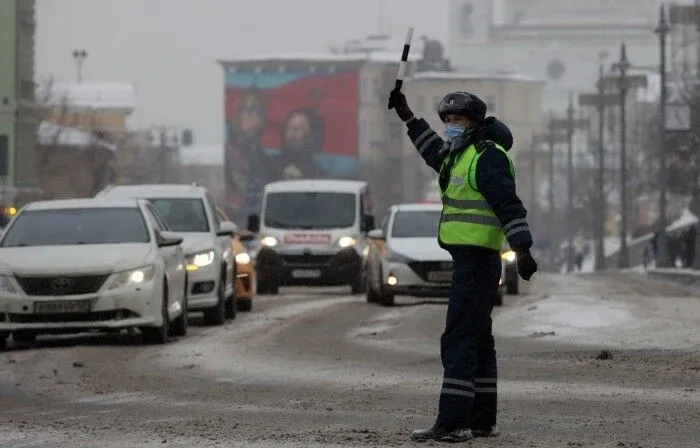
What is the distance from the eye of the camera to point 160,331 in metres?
20.7

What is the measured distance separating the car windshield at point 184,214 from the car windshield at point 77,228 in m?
4.37

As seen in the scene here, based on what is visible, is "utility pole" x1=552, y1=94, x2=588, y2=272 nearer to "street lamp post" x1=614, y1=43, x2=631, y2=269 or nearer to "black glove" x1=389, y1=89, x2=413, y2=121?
"street lamp post" x1=614, y1=43, x2=631, y2=269

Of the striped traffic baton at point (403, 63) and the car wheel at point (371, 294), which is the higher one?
the striped traffic baton at point (403, 63)

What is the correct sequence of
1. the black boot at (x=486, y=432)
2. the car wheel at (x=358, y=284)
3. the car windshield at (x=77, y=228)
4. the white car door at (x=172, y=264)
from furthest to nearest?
the car wheel at (x=358, y=284), the white car door at (x=172, y=264), the car windshield at (x=77, y=228), the black boot at (x=486, y=432)

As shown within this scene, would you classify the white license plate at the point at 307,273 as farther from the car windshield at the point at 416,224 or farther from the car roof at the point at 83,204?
the car roof at the point at 83,204

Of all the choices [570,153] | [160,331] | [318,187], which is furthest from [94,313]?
[570,153]

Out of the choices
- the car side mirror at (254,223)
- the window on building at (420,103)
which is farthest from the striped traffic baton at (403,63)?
the window on building at (420,103)

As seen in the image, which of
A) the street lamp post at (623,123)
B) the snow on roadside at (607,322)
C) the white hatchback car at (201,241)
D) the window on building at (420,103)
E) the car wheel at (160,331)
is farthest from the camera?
the window on building at (420,103)

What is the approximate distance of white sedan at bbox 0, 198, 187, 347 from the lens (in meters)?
20.1

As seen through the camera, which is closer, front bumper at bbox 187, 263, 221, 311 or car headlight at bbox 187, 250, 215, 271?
front bumper at bbox 187, 263, 221, 311

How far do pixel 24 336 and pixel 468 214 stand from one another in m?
10.6

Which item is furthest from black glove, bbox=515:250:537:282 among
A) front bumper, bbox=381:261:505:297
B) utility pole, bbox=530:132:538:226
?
utility pole, bbox=530:132:538:226

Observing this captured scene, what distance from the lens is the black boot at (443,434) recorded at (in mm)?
10992

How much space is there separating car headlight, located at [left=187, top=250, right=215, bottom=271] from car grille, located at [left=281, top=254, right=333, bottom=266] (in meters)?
13.8
